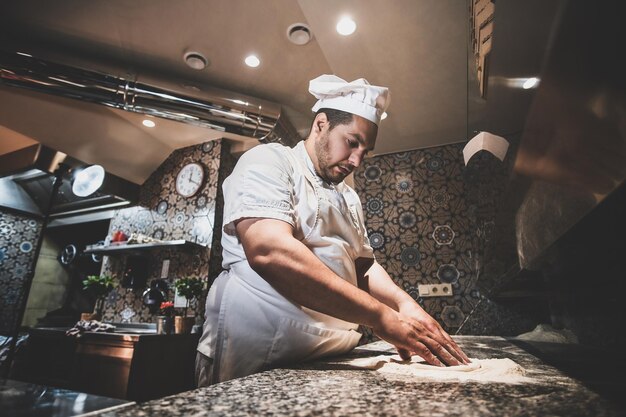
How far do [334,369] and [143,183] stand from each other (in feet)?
14.0

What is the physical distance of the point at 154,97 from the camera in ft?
8.50

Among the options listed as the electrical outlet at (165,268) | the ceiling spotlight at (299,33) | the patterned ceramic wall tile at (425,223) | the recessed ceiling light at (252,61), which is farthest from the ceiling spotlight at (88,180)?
the patterned ceramic wall tile at (425,223)

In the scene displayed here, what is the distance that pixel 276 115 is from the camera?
2.85 meters

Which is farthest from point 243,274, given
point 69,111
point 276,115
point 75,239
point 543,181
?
point 75,239

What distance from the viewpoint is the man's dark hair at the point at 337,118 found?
1.28 m

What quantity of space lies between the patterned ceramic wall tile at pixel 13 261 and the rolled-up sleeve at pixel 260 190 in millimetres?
4887

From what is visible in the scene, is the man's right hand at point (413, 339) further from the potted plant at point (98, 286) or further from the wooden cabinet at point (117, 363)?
the potted plant at point (98, 286)

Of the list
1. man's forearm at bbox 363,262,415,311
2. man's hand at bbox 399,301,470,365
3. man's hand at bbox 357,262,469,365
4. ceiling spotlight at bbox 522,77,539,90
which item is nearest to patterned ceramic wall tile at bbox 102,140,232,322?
man's forearm at bbox 363,262,415,311

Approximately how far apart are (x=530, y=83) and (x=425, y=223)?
2832 millimetres

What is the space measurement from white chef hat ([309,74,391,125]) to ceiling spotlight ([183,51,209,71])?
1.58 meters

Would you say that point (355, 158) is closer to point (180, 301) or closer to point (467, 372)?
point (467, 372)

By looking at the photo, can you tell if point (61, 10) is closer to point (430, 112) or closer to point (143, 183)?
point (143, 183)

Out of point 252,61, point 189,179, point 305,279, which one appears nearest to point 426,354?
point 305,279

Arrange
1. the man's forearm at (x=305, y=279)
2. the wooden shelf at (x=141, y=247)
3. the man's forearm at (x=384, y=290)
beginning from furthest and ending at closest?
the wooden shelf at (x=141, y=247) < the man's forearm at (x=384, y=290) < the man's forearm at (x=305, y=279)
